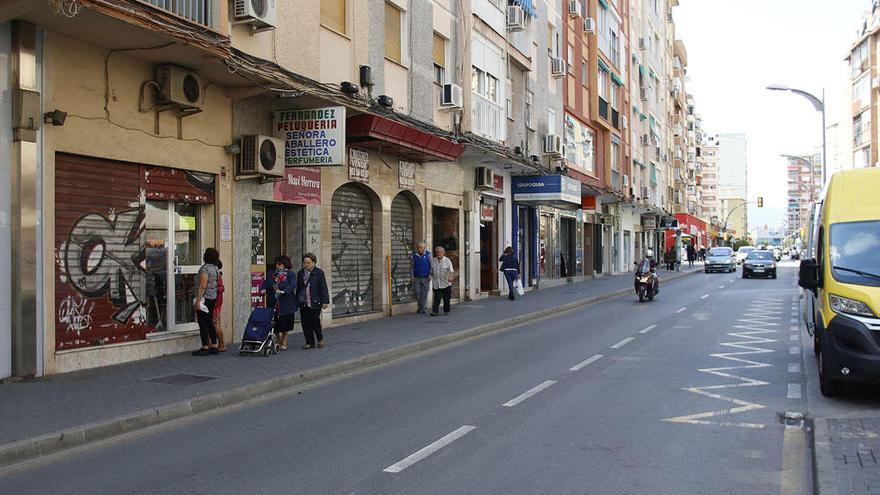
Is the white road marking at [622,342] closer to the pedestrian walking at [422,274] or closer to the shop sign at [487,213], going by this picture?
the pedestrian walking at [422,274]

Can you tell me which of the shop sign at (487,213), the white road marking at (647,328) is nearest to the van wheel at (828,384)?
the white road marking at (647,328)

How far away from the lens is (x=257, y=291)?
13609 millimetres

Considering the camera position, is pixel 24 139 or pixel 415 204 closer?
pixel 24 139

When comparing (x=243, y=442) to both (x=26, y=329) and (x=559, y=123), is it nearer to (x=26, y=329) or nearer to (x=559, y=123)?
(x=26, y=329)

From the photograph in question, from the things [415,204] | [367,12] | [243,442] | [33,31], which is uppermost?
[367,12]

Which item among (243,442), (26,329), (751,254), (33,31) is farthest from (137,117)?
(751,254)

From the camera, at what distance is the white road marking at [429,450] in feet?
18.3

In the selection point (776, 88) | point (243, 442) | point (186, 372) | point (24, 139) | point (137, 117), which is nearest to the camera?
point (243, 442)

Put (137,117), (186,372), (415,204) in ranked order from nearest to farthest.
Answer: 1. (186,372)
2. (137,117)
3. (415,204)

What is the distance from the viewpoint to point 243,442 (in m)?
6.54

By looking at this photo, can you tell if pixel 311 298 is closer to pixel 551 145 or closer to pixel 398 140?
pixel 398 140

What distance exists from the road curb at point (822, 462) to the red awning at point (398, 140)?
1060cm

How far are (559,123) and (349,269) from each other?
56.5 ft

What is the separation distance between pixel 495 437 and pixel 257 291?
27.0 feet
